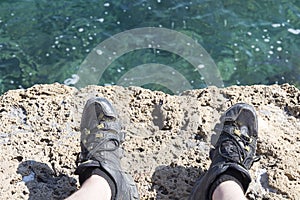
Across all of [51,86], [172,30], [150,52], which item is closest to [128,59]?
[150,52]

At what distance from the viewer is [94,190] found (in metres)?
2.75

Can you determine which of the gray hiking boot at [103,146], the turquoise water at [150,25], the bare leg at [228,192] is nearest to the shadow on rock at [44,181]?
the gray hiking boot at [103,146]

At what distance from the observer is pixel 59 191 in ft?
10.2

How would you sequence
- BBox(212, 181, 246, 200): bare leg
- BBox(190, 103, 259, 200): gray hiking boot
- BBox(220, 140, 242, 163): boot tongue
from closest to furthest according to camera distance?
BBox(212, 181, 246, 200): bare leg → BBox(190, 103, 259, 200): gray hiking boot → BBox(220, 140, 242, 163): boot tongue

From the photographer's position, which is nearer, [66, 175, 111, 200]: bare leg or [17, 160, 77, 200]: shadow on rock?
[66, 175, 111, 200]: bare leg

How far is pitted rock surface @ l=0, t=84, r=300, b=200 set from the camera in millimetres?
3166

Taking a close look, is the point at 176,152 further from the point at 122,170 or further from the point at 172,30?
the point at 172,30

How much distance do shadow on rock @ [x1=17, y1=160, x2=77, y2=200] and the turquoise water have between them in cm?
227

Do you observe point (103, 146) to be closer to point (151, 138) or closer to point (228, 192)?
point (151, 138)

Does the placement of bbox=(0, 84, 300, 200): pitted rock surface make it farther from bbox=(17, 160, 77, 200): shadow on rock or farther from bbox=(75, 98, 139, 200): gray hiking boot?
bbox=(75, 98, 139, 200): gray hiking boot

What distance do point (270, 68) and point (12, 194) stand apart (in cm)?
346

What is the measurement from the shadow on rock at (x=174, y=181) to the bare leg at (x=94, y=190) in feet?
1.40

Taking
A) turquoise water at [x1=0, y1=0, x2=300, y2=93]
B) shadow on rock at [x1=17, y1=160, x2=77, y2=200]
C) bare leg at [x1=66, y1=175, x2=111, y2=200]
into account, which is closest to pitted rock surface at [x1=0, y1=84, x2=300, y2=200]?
shadow on rock at [x1=17, y1=160, x2=77, y2=200]

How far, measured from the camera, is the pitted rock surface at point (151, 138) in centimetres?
317
